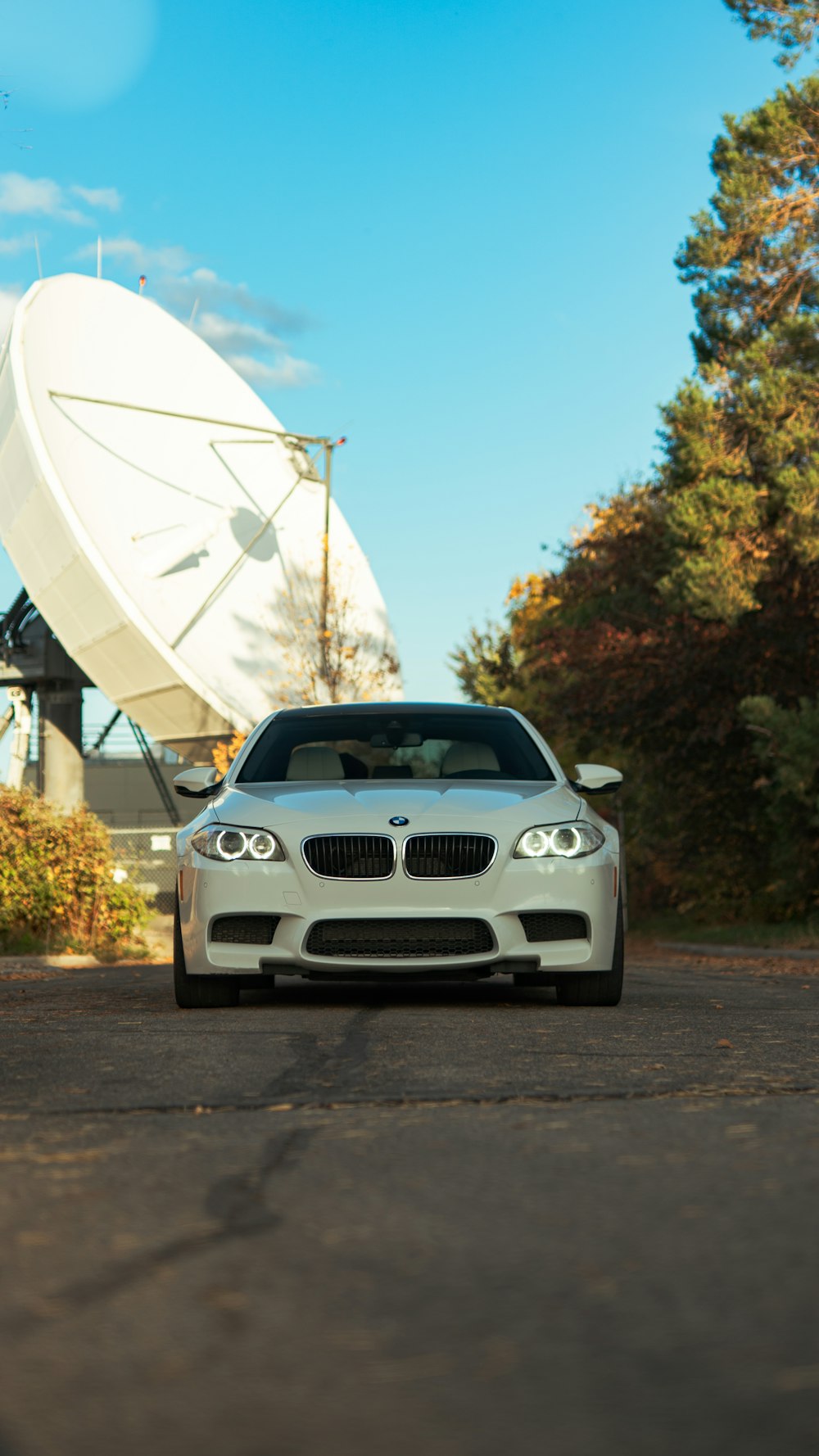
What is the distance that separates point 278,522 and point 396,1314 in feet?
89.0

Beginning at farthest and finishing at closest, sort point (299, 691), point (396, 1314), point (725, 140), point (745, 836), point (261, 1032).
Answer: point (299, 691)
point (745, 836)
point (725, 140)
point (261, 1032)
point (396, 1314)

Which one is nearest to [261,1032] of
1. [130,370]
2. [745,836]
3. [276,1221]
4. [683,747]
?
[276,1221]

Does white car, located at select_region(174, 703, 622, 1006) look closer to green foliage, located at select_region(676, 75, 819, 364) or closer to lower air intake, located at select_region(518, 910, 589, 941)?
lower air intake, located at select_region(518, 910, 589, 941)

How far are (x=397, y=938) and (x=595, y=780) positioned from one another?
1.48 m

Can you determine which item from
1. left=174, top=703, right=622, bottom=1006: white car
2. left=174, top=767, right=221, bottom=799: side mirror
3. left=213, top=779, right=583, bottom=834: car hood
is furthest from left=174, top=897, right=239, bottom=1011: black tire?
left=174, top=767, right=221, bottom=799: side mirror

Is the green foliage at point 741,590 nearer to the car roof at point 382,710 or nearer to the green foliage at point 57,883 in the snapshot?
the green foliage at point 57,883

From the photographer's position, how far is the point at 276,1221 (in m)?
3.02

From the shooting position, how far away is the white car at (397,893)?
24.1ft

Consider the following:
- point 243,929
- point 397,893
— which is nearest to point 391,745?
point 397,893

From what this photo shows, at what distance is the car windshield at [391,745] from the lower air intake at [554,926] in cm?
110

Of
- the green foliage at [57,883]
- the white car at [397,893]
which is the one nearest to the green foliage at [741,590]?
the green foliage at [57,883]

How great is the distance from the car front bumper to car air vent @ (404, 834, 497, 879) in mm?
46

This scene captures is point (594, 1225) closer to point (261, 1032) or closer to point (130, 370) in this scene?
point (261, 1032)

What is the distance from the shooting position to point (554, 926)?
7.45 metres
